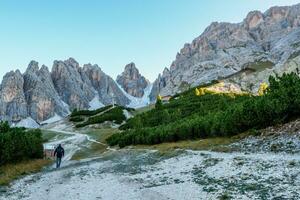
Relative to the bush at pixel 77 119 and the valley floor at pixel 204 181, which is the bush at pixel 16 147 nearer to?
the valley floor at pixel 204 181

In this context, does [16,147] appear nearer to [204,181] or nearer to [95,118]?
[204,181]

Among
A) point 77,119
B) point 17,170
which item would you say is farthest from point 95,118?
point 17,170

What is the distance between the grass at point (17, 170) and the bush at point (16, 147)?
43.4 inches

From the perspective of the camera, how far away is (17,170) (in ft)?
140

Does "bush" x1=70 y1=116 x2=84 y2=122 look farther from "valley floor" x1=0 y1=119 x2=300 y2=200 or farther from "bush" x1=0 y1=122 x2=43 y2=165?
"valley floor" x1=0 y1=119 x2=300 y2=200

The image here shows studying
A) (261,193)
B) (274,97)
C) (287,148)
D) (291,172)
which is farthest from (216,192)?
(274,97)

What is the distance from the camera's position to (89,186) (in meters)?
27.5

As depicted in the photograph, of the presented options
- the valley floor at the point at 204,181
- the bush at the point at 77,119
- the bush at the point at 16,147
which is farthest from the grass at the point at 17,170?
the bush at the point at 77,119

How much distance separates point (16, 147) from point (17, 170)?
736 cm

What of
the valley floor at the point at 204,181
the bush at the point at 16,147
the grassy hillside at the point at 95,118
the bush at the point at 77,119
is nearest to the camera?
the valley floor at the point at 204,181

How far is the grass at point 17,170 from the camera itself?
35.2 meters

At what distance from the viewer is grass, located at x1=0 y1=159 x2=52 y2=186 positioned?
35172mm

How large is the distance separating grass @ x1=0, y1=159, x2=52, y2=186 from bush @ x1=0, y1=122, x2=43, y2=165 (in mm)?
1103

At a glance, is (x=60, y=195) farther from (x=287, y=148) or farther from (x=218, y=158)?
(x=287, y=148)
